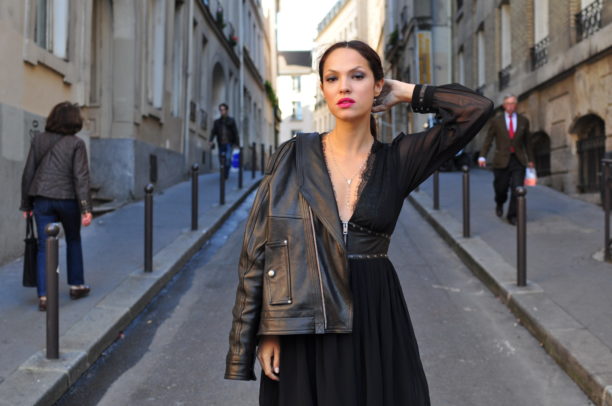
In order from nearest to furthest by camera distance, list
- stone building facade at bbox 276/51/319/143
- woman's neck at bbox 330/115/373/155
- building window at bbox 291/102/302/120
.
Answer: woman's neck at bbox 330/115/373/155 < stone building facade at bbox 276/51/319/143 < building window at bbox 291/102/302/120

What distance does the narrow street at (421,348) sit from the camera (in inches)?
159

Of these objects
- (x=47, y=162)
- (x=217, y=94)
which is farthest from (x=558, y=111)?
(x=217, y=94)

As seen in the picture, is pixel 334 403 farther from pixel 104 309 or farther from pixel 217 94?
pixel 217 94

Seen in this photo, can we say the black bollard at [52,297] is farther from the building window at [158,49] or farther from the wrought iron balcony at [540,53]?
the wrought iron balcony at [540,53]

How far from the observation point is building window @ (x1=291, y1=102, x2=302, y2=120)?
212ft

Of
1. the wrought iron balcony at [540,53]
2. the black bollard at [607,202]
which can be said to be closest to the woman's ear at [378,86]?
the black bollard at [607,202]

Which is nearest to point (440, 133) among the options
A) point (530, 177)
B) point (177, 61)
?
point (530, 177)

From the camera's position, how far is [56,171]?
562cm

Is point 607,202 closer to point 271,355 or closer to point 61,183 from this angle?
point 61,183

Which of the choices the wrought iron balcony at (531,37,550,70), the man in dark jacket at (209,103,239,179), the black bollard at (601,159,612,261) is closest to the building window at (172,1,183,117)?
the man in dark jacket at (209,103,239,179)

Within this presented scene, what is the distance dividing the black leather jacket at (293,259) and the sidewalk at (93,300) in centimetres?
223

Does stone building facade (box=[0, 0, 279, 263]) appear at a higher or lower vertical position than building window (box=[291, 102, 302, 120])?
lower

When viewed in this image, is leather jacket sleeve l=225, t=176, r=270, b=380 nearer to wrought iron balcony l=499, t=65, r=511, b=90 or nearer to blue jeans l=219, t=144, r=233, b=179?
blue jeans l=219, t=144, r=233, b=179

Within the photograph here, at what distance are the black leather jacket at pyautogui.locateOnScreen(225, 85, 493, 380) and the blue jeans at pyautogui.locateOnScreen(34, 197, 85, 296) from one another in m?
3.91
